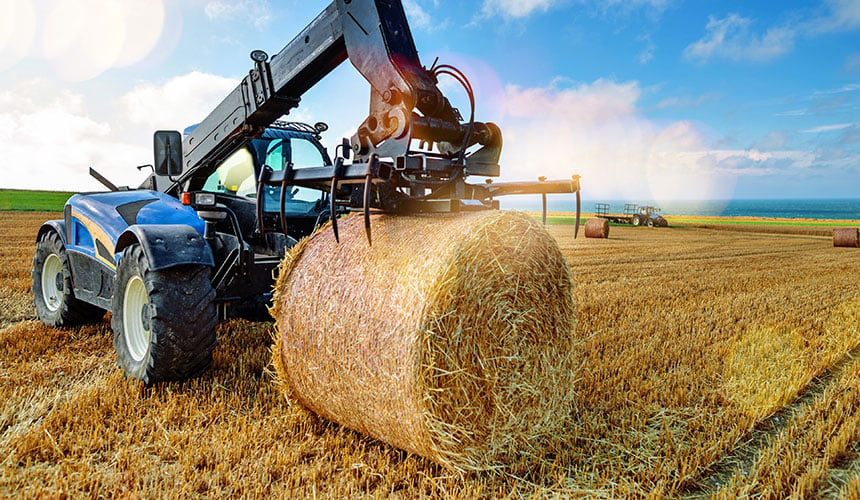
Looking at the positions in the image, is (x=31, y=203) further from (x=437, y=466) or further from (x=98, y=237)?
(x=437, y=466)

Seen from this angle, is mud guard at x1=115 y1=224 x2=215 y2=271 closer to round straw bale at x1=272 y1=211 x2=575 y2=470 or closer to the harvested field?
round straw bale at x1=272 y1=211 x2=575 y2=470

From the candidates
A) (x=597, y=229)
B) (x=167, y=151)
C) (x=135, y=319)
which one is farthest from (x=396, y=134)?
(x=597, y=229)

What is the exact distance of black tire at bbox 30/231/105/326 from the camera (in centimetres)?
571

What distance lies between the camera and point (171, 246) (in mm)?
4016

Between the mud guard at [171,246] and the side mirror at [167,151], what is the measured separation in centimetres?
84

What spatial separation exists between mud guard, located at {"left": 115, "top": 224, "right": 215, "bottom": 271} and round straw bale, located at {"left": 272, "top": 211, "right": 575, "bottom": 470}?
2.54 ft

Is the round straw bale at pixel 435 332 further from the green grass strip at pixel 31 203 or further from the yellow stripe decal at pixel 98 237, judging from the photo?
the green grass strip at pixel 31 203

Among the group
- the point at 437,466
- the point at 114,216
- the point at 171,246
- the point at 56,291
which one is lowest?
the point at 437,466

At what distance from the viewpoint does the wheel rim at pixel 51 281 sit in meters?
6.20

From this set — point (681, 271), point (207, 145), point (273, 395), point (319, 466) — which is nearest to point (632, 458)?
point (319, 466)

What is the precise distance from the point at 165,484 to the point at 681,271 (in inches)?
448

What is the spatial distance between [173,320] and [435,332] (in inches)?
80.4

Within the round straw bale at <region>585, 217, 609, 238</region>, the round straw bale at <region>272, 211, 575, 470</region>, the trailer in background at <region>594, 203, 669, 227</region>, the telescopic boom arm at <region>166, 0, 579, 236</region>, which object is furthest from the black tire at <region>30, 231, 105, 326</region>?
the trailer in background at <region>594, 203, 669, 227</region>

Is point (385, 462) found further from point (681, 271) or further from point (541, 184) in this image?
point (681, 271)
